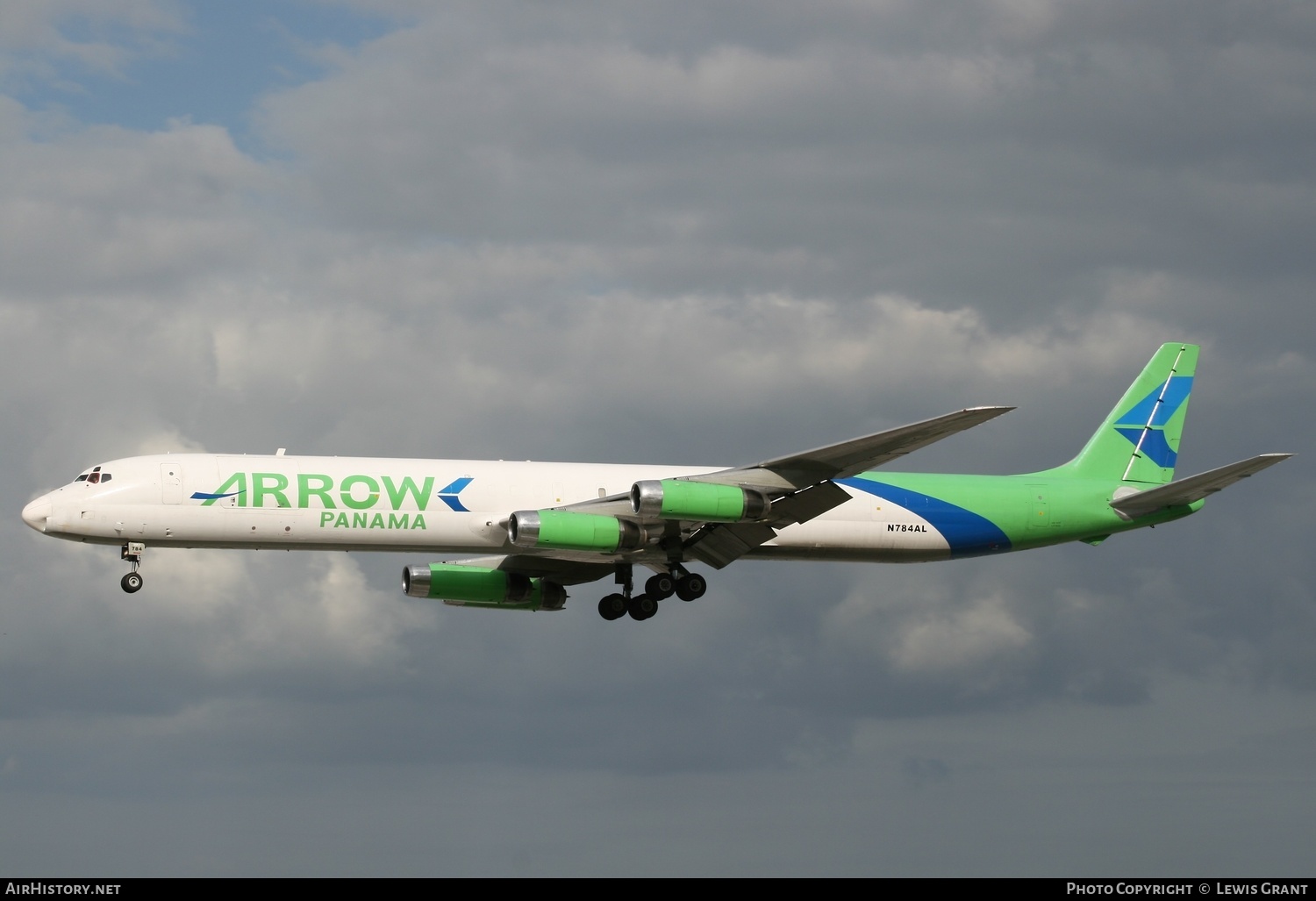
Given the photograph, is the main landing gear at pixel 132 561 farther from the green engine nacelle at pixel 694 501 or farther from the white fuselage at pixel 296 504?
the green engine nacelle at pixel 694 501

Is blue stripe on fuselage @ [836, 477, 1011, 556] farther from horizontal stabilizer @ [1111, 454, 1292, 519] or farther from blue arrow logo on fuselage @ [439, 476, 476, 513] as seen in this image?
blue arrow logo on fuselage @ [439, 476, 476, 513]

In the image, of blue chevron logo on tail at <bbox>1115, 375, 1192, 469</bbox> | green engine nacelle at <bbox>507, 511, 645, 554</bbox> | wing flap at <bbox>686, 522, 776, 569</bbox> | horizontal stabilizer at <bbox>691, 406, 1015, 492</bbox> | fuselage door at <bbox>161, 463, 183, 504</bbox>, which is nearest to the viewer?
horizontal stabilizer at <bbox>691, 406, 1015, 492</bbox>

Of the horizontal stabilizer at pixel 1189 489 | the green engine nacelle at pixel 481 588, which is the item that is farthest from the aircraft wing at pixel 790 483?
the horizontal stabilizer at pixel 1189 489

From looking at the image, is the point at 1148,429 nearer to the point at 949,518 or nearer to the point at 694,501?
the point at 949,518

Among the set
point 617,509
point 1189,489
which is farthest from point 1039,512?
point 617,509

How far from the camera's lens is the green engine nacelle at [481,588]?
5288 centimetres

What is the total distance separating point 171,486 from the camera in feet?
149

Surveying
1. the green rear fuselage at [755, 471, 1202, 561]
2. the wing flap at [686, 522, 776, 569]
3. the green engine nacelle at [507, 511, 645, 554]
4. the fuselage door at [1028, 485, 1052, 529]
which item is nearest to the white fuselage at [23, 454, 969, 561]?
the green engine nacelle at [507, 511, 645, 554]

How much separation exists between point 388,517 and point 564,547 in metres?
5.35

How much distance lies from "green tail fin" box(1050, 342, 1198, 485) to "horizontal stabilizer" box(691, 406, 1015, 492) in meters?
12.2

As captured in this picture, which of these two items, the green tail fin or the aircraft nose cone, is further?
the green tail fin

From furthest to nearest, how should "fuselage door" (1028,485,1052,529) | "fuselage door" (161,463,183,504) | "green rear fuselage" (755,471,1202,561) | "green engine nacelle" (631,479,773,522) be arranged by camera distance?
"fuselage door" (1028,485,1052,529) < "green rear fuselage" (755,471,1202,561) < "fuselage door" (161,463,183,504) < "green engine nacelle" (631,479,773,522)

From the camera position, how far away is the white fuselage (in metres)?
45.4

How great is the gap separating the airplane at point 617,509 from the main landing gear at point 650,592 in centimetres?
5
